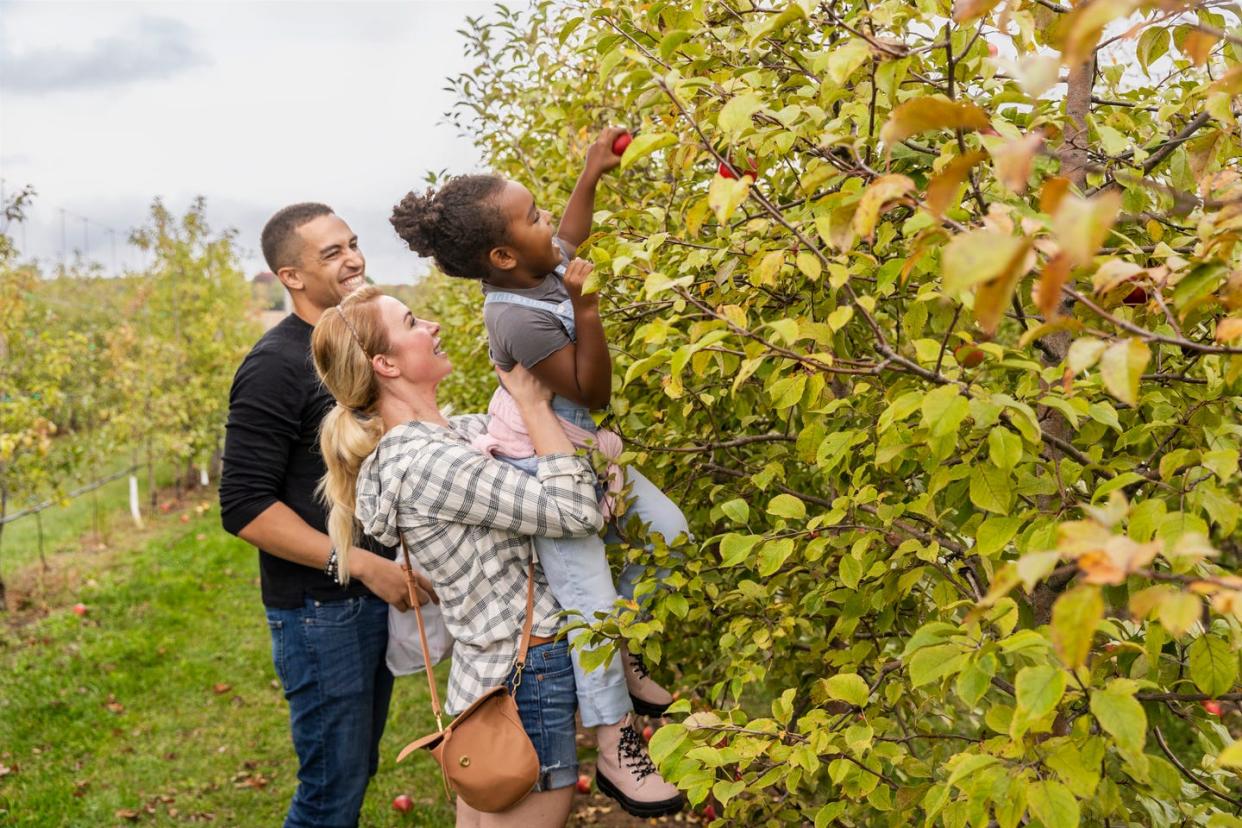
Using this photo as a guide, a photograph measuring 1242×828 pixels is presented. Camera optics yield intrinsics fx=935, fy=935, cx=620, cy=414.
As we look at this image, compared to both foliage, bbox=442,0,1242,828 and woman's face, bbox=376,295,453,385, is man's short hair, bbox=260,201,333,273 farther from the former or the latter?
foliage, bbox=442,0,1242,828

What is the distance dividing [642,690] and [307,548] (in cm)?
105

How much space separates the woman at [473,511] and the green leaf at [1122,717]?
127 centimetres

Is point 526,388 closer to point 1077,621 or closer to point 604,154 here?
point 604,154

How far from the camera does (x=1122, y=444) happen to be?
5.30ft

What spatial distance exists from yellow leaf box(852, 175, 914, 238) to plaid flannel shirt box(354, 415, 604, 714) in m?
1.27

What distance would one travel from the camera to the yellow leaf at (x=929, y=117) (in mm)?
901

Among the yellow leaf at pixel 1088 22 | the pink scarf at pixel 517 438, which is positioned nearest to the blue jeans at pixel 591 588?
the pink scarf at pixel 517 438

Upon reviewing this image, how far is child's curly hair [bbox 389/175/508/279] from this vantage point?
7.45 ft

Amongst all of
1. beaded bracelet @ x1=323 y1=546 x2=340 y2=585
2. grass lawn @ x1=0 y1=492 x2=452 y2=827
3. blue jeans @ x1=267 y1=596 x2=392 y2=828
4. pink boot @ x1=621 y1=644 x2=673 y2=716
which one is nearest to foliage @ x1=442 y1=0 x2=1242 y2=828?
pink boot @ x1=621 y1=644 x2=673 y2=716

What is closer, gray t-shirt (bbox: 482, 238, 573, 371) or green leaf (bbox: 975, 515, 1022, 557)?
green leaf (bbox: 975, 515, 1022, 557)

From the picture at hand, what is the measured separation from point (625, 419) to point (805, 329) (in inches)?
38.4

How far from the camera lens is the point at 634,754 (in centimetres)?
224

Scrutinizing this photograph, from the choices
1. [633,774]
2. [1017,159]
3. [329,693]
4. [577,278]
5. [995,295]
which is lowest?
[329,693]

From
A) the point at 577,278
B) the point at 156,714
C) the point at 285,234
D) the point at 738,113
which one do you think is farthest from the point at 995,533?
the point at 156,714
